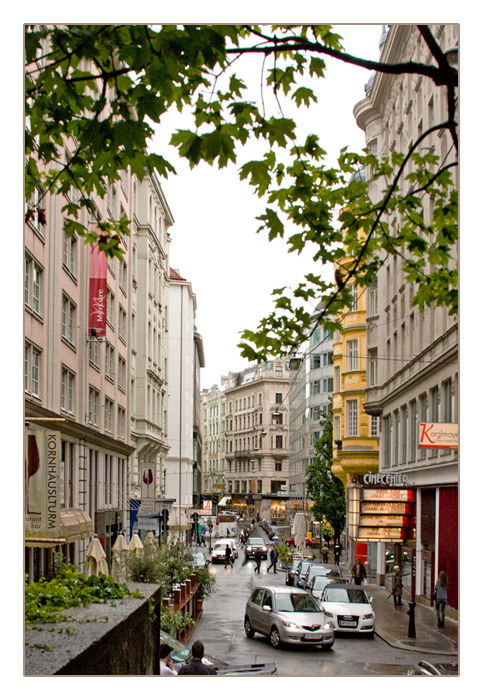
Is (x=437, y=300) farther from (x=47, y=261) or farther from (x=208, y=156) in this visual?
(x=47, y=261)

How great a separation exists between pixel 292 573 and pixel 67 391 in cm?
826

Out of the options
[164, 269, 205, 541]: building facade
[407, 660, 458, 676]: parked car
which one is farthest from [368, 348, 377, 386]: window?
[407, 660, 458, 676]: parked car

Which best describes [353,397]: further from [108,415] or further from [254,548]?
[254,548]

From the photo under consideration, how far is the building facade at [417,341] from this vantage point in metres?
10.5

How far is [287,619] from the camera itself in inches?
504

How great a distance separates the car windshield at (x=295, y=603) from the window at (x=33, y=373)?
5.31 metres

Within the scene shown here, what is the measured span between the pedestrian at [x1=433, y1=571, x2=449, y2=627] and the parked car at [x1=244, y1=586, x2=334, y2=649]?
1.40m

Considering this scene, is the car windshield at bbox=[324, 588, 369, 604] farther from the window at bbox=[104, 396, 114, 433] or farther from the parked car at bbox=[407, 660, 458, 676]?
the window at bbox=[104, 396, 114, 433]

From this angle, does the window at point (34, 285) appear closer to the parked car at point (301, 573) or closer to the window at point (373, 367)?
the window at point (373, 367)

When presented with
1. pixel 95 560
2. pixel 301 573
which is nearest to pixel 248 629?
pixel 95 560

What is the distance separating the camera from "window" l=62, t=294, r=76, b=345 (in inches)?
719

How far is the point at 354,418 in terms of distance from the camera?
2419cm

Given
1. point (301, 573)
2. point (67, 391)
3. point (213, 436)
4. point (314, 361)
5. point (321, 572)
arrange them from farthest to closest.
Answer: point (301, 573)
point (321, 572)
point (67, 391)
point (213, 436)
point (314, 361)
